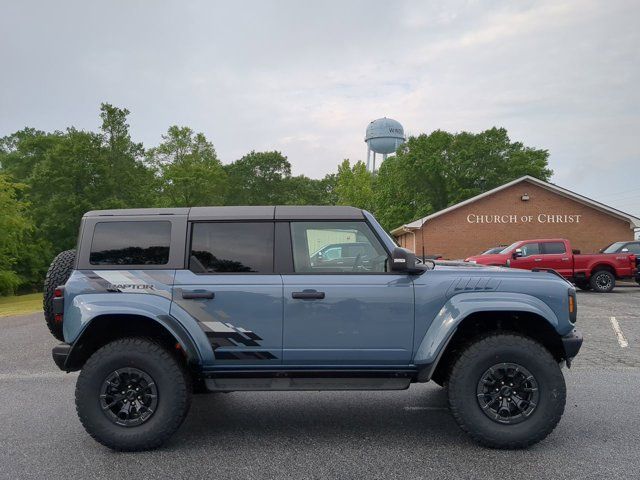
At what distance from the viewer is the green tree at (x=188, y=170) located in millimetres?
55625

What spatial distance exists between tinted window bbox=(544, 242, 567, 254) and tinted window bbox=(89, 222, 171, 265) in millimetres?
17856

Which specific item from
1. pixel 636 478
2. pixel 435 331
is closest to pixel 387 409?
pixel 435 331

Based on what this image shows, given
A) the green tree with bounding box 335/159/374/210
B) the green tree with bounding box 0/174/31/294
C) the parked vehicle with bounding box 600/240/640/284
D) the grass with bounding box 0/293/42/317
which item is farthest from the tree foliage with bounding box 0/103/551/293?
the parked vehicle with bounding box 600/240/640/284

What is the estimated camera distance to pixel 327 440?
443 cm

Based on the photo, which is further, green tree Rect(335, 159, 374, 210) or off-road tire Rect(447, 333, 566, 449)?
green tree Rect(335, 159, 374, 210)

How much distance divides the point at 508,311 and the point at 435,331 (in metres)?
0.60

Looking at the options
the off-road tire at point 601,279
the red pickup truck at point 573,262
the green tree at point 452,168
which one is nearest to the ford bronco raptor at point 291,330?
the red pickup truck at point 573,262

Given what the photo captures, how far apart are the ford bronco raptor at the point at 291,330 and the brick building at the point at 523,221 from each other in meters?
28.9

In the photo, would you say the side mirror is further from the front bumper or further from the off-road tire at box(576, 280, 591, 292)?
the off-road tire at box(576, 280, 591, 292)

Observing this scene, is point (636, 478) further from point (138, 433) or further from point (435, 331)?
point (138, 433)

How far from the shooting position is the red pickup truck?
61.7 ft

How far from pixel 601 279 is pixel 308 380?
58.0 feet

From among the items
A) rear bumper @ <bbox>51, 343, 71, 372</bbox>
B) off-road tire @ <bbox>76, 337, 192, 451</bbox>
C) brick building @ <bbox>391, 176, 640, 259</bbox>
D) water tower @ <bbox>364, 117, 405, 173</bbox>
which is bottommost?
off-road tire @ <bbox>76, 337, 192, 451</bbox>

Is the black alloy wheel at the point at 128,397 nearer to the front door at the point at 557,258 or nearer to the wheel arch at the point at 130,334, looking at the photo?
the wheel arch at the point at 130,334
